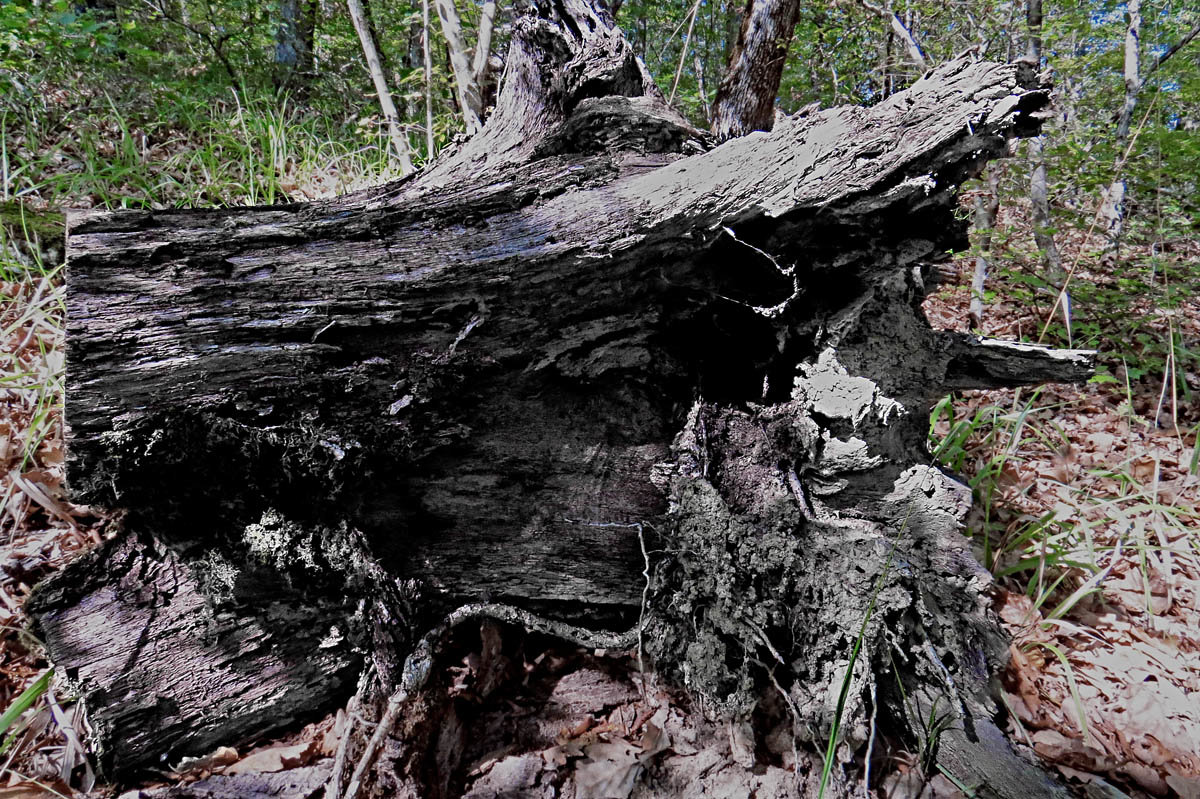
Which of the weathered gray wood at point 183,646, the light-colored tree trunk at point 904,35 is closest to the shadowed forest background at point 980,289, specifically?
the weathered gray wood at point 183,646

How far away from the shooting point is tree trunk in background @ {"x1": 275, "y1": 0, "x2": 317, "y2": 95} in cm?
Result: 587

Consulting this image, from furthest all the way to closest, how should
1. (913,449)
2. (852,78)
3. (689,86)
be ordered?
(689,86), (852,78), (913,449)

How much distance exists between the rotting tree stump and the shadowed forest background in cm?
18

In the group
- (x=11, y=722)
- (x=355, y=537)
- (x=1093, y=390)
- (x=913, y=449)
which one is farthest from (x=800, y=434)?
(x=1093, y=390)

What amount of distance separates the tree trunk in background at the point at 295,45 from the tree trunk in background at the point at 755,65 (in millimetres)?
4468

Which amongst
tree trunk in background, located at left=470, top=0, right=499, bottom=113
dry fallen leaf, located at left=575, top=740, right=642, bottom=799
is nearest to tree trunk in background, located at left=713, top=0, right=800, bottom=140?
tree trunk in background, located at left=470, top=0, right=499, bottom=113

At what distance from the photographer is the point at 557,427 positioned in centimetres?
160

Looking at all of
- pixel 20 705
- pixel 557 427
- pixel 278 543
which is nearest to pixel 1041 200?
pixel 557 427

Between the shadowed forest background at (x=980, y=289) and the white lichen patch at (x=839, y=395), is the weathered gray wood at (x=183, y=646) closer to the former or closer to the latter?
the shadowed forest background at (x=980, y=289)

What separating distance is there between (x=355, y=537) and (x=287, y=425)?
0.33 metres

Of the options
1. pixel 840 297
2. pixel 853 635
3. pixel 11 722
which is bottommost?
pixel 11 722

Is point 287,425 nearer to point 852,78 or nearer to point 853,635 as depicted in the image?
point 853,635

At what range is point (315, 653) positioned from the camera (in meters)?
1.45

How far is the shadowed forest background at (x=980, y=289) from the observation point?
1.63 m
